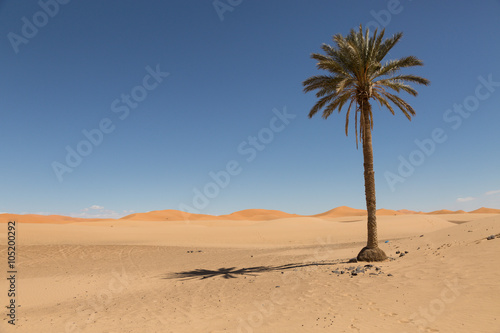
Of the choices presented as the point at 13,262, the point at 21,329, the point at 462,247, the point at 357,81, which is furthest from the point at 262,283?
the point at 13,262

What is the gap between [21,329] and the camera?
9.16m

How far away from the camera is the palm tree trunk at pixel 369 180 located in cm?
1555

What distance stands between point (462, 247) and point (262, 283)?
10128 mm

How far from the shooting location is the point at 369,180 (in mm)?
15688

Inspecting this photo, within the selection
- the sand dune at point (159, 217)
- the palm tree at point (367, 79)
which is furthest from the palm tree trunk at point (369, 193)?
the sand dune at point (159, 217)

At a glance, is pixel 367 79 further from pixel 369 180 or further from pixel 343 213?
pixel 343 213

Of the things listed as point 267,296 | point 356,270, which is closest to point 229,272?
point 267,296

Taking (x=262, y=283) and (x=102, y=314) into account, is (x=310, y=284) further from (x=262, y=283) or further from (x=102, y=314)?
(x=102, y=314)

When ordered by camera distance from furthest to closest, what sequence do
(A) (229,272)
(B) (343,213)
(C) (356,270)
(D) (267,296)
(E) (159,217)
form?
(B) (343,213)
(E) (159,217)
(A) (229,272)
(C) (356,270)
(D) (267,296)

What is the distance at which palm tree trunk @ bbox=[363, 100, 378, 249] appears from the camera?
51.0 ft

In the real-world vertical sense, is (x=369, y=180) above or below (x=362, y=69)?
below

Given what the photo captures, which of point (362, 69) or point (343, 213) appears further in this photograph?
point (343, 213)

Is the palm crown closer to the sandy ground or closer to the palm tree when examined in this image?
the palm tree

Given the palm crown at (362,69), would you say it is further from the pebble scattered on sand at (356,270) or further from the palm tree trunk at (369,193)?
the pebble scattered on sand at (356,270)
